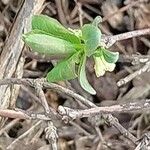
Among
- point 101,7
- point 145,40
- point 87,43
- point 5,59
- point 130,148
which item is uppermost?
point 87,43

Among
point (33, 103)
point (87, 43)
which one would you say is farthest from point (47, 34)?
point (33, 103)

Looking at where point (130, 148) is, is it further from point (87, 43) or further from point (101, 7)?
point (87, 43)

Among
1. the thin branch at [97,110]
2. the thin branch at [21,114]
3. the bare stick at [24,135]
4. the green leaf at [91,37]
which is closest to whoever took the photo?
the green leaf at [91,37]

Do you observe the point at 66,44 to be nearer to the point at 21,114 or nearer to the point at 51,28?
the point at 51,28

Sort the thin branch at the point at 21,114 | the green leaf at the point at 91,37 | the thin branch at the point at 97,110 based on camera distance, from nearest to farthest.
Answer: the green leaf at the point at 91,37 → the thin branch at the point at 97,110 → the thin branch at the point at 21,114

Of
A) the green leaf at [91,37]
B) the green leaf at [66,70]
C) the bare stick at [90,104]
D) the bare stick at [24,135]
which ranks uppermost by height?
the green leaf at [91,37]

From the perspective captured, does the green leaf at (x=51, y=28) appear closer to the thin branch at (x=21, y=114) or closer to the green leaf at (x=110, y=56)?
the green leaf at (x=110, y=56)

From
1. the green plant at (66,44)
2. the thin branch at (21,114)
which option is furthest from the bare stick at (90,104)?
the green plant at (66,44)
